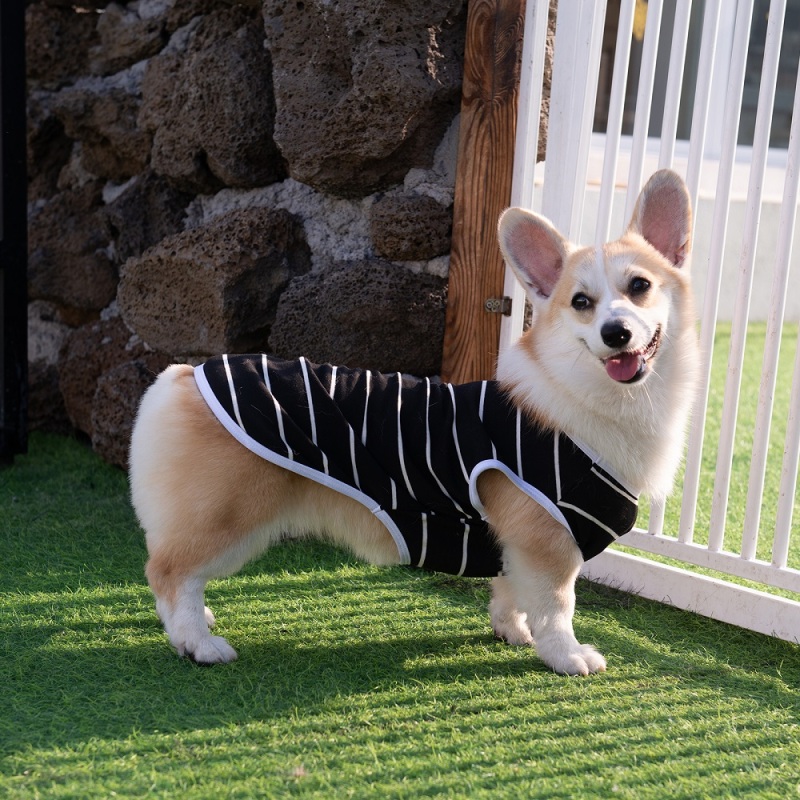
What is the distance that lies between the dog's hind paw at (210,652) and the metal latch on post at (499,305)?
1234mm

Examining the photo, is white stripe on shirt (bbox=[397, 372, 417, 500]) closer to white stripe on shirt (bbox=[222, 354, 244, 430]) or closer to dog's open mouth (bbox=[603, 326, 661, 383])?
white stripe on shirt (bbox=[222, 354, 244, 430])

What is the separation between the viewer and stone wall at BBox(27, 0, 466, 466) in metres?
2.88

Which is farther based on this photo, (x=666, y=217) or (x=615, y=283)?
(x=666, y=217)

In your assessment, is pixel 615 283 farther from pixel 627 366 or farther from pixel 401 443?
pixel 401 443

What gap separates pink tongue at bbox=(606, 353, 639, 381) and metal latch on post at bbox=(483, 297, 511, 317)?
0.76 metres

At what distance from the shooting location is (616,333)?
212 cm

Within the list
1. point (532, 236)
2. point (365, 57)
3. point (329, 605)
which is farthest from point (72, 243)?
point (532, 236)

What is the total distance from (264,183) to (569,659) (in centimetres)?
178

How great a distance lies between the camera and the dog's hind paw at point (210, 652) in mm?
2322

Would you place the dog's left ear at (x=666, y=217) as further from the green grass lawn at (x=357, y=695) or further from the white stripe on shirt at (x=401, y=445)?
the green grass lawn at (x=357, y=695)

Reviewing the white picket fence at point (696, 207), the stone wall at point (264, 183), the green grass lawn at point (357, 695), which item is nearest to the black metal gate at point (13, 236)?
the stone wall at point (264, 183)

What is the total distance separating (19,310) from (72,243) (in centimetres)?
33

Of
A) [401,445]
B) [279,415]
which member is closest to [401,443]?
[401,445]

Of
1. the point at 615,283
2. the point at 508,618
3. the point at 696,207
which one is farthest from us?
the point at 696,207
